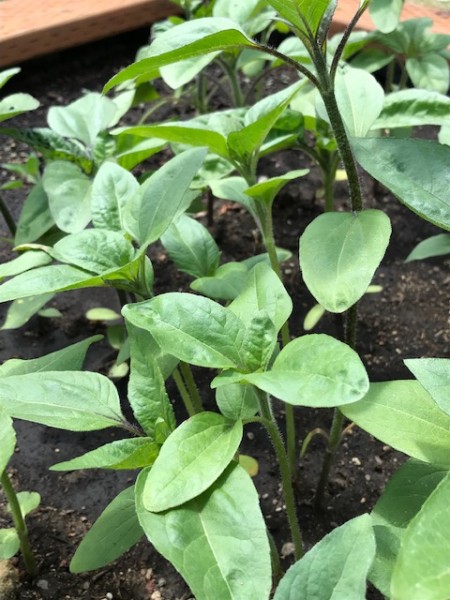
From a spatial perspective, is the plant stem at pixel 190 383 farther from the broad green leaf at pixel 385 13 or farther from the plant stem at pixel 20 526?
the broad green leaf at pixel 385 13

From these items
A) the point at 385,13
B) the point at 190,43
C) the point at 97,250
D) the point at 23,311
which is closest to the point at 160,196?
the point at 97,250

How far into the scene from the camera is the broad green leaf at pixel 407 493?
0.62 metres

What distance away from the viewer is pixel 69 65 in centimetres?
176

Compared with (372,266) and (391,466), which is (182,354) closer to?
(372,266)

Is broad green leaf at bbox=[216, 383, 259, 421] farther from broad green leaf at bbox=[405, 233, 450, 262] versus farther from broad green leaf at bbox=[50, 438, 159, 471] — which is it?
broad green leaf at bbox=[405, 233, 450, 262]

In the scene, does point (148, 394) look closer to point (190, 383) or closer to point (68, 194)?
point (190, 383)

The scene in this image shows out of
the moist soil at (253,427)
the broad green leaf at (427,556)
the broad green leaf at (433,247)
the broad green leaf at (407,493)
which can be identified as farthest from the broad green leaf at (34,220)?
the broad green leaf at (427,556)

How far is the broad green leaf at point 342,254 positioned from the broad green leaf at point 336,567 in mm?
182

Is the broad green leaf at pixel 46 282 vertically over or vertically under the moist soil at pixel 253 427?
over

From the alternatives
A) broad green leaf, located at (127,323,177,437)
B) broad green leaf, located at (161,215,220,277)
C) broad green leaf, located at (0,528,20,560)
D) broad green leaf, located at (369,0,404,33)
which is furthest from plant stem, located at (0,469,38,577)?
broad green leaf, located at (369,0,404,33)

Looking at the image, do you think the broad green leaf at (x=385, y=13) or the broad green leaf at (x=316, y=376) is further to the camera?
the broad green leaf at (x=385, y=13)

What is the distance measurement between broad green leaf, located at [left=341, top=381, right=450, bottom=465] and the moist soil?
24 cm

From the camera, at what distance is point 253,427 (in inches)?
40.3

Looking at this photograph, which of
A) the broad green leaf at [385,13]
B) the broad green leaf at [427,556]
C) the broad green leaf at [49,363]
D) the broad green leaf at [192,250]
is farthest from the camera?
the broad green leaf at [385,13]
